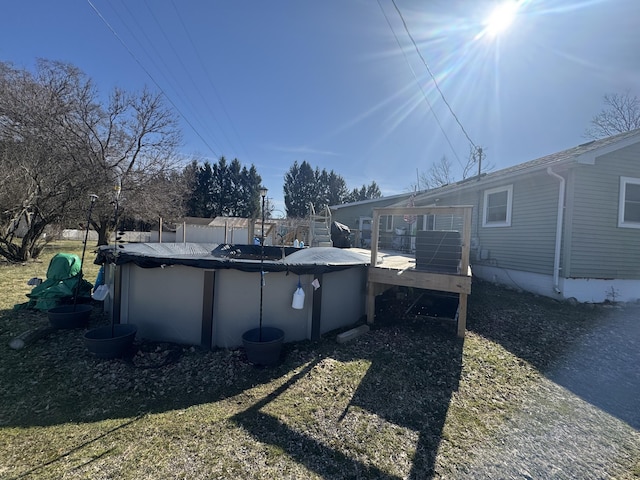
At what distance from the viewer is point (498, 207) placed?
320 inches

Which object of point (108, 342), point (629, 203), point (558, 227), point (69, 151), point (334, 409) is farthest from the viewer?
point (69, 151)

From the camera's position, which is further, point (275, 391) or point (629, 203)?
point (629, 203)

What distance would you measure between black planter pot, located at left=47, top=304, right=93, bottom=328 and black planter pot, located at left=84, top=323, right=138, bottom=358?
3.43 ft

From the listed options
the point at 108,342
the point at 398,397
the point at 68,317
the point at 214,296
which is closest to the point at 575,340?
the point at 398,397

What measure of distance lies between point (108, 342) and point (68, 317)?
1.58 m

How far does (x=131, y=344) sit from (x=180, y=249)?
3424mm

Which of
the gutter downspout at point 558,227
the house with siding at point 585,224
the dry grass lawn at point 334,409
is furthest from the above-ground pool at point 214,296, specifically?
the house with siding at point 585,224

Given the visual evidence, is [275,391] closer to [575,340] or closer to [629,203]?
[575,340]

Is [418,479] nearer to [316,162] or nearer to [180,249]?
[180,249]

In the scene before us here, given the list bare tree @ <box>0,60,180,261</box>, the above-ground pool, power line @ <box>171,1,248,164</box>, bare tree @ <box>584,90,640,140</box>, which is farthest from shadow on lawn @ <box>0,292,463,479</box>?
bare tree @ <box>584,90,640,140</box>

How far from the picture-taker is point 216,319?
13.3 ft

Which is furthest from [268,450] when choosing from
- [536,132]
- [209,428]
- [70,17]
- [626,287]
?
[536,132]

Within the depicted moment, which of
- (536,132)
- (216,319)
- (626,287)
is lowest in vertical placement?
(216,319)

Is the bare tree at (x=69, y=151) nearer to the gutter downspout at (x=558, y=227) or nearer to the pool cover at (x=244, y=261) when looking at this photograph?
the pool cover at (x=244, y=261)
